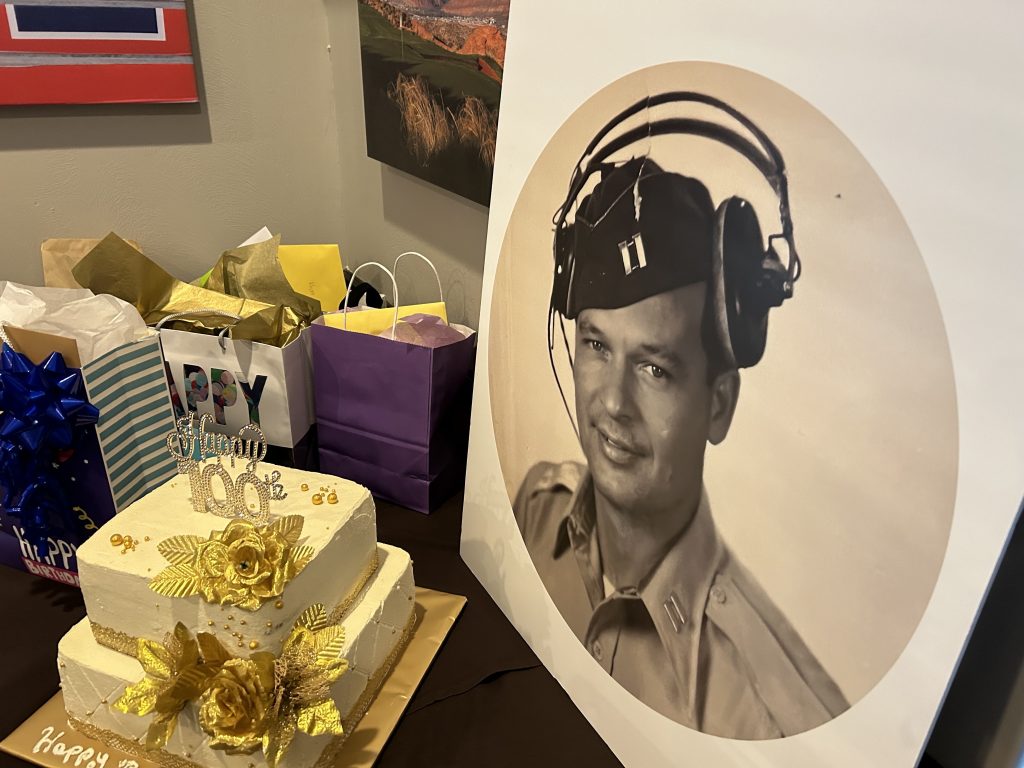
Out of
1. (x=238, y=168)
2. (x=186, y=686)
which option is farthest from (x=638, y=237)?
(x=238, y=168)

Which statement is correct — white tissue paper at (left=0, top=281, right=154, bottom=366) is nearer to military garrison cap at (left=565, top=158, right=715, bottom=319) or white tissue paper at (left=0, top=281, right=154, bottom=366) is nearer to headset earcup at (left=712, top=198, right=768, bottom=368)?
military garrison cap at (left=565, top=158, right=715, bottom=319)

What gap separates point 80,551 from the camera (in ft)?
2.54

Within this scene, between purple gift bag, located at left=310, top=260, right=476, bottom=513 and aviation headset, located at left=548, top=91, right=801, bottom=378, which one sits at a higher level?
aviation headset, located at left=548, top=91, right=801, bottom=378

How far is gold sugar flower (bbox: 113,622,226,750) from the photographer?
71 cm

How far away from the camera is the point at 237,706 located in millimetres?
700

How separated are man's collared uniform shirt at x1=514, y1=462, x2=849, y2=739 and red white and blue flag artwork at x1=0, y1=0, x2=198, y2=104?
1057 millimetres

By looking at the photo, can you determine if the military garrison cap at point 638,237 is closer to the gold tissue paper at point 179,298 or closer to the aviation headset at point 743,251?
the aviation headset at point 743,251

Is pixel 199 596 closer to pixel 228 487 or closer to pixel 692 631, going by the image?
pixel 228 487

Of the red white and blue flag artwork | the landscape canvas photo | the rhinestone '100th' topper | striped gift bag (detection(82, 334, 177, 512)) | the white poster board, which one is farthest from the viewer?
the red white and blue flag artwork

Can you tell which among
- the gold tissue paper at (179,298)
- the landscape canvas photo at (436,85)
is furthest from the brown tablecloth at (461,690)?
the landscape canvas photo at (436,85)

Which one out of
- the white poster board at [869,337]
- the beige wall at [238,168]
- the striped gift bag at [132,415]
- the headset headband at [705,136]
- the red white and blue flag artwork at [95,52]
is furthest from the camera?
the beige wall at [238,168]

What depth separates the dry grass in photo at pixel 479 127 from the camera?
1.14 metres

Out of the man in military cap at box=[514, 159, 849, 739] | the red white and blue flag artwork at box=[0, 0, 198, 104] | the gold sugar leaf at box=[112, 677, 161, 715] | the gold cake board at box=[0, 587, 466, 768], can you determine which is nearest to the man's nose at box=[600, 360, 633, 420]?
the man in military cap at box=[514, 159, 849, 739]

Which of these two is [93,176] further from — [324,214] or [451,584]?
[451,584]
